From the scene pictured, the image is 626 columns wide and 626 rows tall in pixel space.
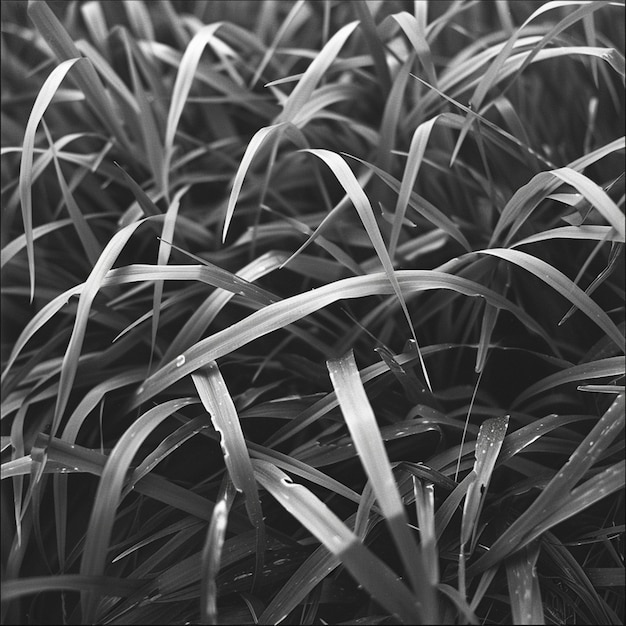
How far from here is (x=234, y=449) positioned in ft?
1.61

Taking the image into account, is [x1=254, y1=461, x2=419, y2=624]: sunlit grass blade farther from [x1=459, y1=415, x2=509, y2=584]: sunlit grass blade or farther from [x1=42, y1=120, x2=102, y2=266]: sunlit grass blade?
[x1=42, y1=120, x2=102, y2=266]: sunlit grass blade

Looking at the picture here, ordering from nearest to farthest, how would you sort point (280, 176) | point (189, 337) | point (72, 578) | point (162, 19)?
1. point (72, 578)
2. point (189, 337)
3. point (280, 176)
4. point (162, 19)

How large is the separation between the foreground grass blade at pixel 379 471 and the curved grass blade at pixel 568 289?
16 centimetres

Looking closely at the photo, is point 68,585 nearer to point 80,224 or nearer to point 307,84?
point 80,224

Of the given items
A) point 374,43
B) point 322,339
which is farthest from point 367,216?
point 374,43

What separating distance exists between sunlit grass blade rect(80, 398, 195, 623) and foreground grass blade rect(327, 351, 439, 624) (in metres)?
0.16

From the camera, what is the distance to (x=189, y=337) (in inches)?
23.2

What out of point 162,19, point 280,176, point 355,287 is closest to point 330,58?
point 280,176

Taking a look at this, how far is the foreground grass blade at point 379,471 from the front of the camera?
0.38 m

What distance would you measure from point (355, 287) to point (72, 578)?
29 cm

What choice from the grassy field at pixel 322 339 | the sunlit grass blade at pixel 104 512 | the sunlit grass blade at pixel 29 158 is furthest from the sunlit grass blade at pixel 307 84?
the sunlit grass blade at pixel 104 512

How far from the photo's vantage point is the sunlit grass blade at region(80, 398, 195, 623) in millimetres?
462

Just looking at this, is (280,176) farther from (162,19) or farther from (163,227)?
(162,19)

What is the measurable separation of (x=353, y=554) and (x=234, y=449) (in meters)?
0.13
